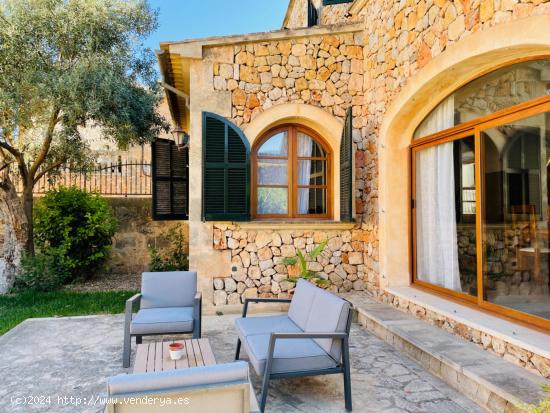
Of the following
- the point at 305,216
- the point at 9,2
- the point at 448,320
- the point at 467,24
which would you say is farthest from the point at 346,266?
the point at 9,2

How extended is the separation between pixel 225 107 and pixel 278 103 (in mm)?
945

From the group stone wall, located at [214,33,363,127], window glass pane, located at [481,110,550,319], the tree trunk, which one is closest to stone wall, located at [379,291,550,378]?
window glass pane, located at [481,110,550,319]

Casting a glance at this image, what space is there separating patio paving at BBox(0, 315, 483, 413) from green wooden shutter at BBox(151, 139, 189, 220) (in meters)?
2.63

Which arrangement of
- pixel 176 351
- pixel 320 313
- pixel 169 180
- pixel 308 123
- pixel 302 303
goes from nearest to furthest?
pixel 176 351 < pixel 320 313 < pixel 302 303 < pixel 308 123 < pixel 169 180

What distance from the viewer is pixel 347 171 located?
6.41m

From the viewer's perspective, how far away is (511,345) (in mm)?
3691

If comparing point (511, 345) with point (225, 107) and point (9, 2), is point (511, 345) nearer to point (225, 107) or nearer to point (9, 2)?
point (225, 107)

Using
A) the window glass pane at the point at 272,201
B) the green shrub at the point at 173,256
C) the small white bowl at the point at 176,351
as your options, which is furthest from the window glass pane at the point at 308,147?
the small white bowl at the point at 176,351

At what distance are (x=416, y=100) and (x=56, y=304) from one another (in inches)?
280

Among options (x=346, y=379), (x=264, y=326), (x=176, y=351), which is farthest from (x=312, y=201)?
(x=176, y=351)

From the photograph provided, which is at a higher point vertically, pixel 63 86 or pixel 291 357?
pixel 63 86

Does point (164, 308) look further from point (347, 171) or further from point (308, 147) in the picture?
point (308, 147)

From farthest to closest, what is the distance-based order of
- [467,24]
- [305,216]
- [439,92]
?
[305,216] < [439,92] < [467,24]

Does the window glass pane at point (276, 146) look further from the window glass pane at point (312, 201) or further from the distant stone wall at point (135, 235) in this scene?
the distant stone wall at point (135, 235)
